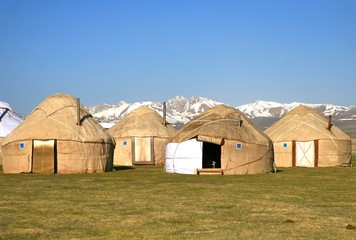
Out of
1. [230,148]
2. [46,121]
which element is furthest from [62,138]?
[230,148]

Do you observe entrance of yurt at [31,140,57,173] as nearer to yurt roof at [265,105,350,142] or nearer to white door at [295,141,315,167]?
yurt roof at [265,105,350,142]

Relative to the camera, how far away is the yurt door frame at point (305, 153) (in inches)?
1495

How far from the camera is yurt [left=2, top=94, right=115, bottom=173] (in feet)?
90.4

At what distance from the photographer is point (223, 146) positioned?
26891 millimetres

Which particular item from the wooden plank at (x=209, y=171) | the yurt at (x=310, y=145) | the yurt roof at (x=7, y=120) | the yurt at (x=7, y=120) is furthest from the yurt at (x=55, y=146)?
the yurt at (x=310, y=145)

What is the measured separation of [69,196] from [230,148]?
1277 cm

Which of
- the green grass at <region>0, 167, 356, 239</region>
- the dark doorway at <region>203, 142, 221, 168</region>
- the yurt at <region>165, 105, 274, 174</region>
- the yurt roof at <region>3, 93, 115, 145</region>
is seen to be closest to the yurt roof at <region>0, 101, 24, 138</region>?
the yurt roof at <region>3, 93, 115, 145</region>

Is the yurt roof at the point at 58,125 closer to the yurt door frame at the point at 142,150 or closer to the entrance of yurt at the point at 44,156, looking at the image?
the entrance of yurt at the point at 44,156

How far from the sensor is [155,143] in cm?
4194

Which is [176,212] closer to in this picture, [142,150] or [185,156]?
[185,156]

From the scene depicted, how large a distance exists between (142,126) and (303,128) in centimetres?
1151

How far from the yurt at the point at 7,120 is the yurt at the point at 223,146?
56.4 feet

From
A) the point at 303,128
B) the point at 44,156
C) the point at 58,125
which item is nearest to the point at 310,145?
the point at 303,128

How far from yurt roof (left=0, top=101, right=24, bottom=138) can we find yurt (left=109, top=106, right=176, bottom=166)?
7.55 m
